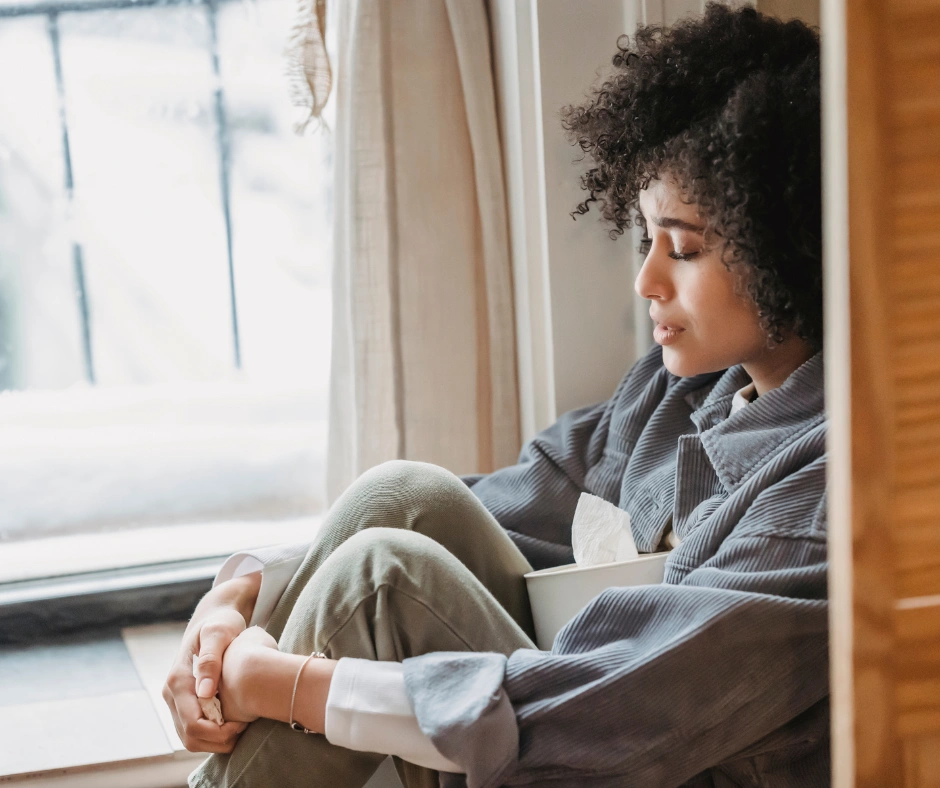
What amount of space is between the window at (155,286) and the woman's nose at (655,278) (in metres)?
0.72

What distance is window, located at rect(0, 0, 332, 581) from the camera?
1646 millimetres

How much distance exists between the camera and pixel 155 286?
1733 millimetres

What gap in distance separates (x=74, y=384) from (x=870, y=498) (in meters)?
1.49

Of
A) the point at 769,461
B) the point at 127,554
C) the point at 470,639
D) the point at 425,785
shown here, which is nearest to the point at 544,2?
the point at 769,461

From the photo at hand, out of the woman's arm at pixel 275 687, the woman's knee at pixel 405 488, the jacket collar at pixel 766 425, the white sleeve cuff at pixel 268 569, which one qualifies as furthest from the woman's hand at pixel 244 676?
the jacket collar at pixel 766 425

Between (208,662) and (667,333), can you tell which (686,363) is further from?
(208,662)

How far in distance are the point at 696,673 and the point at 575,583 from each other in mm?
222

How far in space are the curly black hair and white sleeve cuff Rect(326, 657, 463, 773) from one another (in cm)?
54

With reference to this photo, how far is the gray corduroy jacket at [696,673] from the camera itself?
834 mm

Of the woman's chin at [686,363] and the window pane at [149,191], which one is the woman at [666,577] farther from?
the window pane at [149,191]

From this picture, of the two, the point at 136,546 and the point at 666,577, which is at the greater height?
the point at 666,577

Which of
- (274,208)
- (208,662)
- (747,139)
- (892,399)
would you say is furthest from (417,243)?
(892,399)

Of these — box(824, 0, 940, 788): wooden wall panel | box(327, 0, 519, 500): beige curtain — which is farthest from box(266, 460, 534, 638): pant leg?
box(824, 0, 940, 788): wooden wall panel

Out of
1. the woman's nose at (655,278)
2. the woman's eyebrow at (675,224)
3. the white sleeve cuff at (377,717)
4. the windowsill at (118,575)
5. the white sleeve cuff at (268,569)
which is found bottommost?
the windowsill at (118,575)
